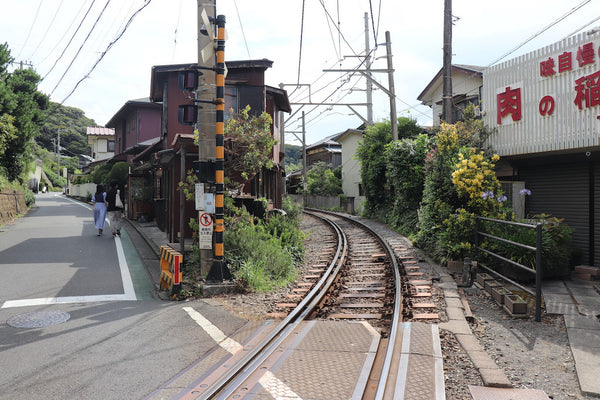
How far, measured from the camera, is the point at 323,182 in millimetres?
36844

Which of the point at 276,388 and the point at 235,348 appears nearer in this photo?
the point at 276,388

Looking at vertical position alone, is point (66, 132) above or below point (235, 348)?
above

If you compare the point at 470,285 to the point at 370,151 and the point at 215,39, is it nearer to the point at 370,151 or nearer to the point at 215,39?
the point at 215,39

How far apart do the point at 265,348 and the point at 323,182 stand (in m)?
32.2

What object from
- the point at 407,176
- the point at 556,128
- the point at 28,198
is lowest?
the point at 28,198

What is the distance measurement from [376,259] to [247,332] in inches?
243

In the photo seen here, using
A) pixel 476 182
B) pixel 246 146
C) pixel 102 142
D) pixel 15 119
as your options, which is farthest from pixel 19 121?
pixel 102 142

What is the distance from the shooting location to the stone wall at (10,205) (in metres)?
18.0

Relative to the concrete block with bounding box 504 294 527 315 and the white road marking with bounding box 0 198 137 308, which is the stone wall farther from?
the concrete block with bounding box 504 294 527 315

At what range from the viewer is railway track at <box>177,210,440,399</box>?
3920 mm

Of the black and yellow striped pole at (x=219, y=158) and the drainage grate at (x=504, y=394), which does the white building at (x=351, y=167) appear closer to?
the black and yellow striped pole at (x=219, y=158)

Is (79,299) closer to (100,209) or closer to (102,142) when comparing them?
(100,209)

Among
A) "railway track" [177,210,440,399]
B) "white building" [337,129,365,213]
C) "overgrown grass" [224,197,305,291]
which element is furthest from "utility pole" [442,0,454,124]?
"white building" [337,129,365,213]

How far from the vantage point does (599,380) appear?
412 cm
